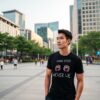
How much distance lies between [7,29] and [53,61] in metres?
111

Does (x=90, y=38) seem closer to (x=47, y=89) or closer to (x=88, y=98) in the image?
(x=88, y=98)

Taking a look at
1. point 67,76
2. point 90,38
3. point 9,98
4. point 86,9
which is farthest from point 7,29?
point 67,76

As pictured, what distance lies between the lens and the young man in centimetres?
414

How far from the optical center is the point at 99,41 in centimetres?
8669

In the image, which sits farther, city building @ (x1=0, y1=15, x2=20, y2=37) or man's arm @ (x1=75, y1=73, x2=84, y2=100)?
city building @ (x1=0, y1=15, x2=20, y2=37)

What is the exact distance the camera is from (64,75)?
13.6 feet

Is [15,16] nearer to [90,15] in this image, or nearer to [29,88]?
[90,15]

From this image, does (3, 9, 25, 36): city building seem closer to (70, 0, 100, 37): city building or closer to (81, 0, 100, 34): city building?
(70, 0, 100, 37): city building

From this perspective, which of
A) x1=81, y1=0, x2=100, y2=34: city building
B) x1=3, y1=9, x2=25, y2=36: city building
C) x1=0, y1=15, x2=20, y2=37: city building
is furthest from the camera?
x1=81, y1=0, x2=100, y2=34: city building

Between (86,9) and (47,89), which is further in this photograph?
(86,9)

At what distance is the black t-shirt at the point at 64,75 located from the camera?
4.14 m

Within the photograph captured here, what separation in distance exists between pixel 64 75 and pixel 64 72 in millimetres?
41

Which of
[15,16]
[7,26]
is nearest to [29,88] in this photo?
[7,26]

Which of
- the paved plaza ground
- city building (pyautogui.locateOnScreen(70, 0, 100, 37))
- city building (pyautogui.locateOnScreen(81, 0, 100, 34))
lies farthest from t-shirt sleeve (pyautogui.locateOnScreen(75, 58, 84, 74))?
city building (pyautogui.locateOnScreen(81, 0, 100, 34))
